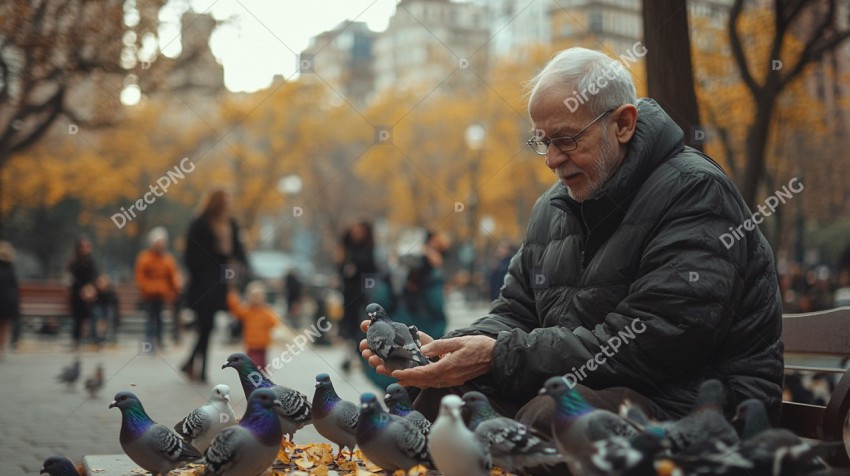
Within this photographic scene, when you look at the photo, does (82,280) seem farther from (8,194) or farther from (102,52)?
(8,194)

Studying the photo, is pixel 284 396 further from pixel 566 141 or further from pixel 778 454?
pixel 778 454

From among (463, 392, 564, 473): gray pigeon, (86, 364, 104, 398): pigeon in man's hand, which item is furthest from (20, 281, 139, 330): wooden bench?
(463, 392, 564, 473): gray pigeon

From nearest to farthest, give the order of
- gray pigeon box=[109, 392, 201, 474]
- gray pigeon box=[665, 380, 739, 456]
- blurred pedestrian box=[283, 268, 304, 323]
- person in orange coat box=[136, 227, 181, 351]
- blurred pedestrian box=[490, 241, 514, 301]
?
1. gray pigeon box=[665, 380, 739, 456]
2. gray pigeon box=[109, 392, 201, 474]
3. blurred pedestrian box=[490, 241, 514, 301]
4. person in orange coat box=[136, 227, 181, 351]
5. blurred pedestrian box=[283, 268, 304, 323]

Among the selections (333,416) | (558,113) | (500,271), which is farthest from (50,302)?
(558,113)

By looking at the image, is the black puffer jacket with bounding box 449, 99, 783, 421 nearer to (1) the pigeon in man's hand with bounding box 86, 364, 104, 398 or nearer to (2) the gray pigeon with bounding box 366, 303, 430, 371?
(2) the gray pigeon with bounding box 366, 303, 430, 371

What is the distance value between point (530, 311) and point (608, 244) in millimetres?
769

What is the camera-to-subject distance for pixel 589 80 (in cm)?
382

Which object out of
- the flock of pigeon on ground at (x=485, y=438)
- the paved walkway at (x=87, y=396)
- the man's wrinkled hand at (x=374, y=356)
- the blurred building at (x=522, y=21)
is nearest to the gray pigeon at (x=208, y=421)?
the flock of pigeon on ground at (x=485, y=438)

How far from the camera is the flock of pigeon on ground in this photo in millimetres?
2629

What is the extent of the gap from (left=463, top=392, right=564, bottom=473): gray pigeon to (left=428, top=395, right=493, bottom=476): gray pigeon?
7cm

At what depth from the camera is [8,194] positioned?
28609 mm

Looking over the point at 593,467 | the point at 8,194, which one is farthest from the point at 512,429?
the point at 8,194

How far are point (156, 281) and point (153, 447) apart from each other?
12.4m

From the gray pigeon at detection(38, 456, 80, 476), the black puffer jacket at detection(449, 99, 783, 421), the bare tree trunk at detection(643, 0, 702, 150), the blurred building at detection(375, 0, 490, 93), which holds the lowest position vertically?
the gray pigeon at detection(38, 456, 80, 476)
